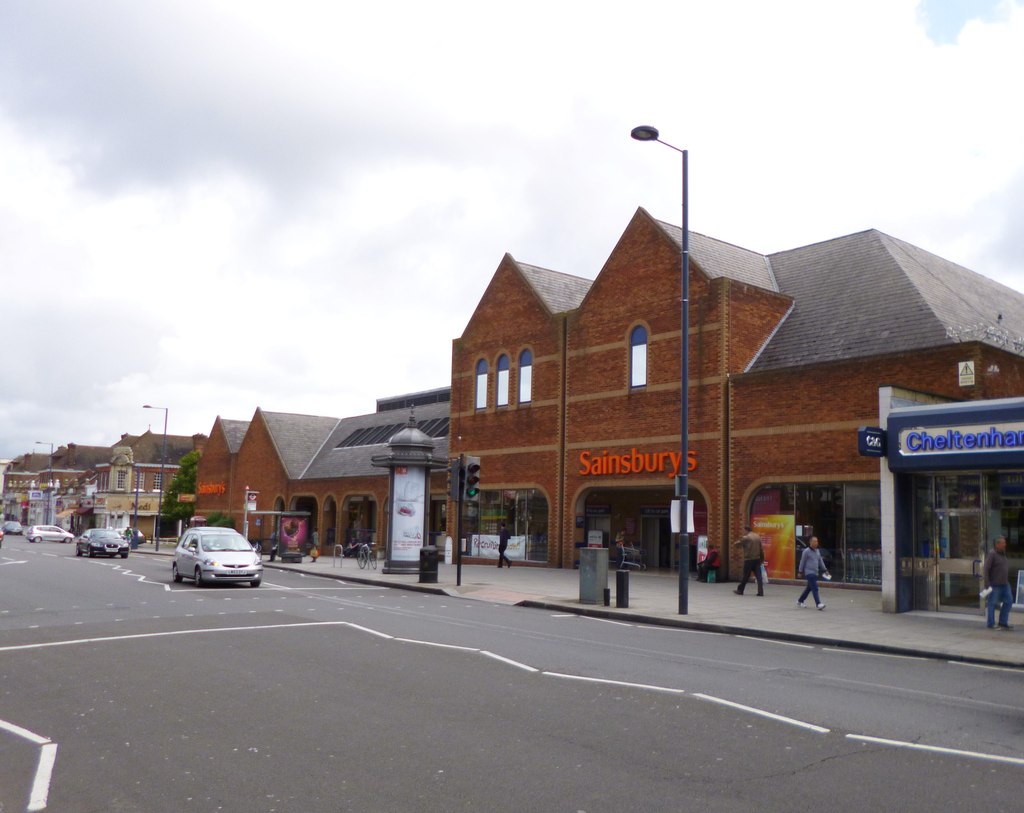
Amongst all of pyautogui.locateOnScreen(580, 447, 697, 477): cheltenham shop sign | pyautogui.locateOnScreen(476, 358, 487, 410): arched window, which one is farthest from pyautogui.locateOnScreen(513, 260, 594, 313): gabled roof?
pyautogui.locateOnScreen(580, 447, 697, 477): cheltenham shop sign

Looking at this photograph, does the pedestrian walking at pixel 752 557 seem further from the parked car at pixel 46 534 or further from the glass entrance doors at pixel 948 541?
the parked car at pixel 46 534

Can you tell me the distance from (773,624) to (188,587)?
14626mm

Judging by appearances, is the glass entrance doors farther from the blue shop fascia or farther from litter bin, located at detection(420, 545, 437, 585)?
litter bin, located at detection(420, 545, 437, 585)

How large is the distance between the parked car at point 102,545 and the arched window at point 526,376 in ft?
71.5

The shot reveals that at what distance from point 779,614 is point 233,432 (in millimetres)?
49388

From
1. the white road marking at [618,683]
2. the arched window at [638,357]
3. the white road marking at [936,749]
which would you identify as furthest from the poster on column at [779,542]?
the white road marking at [936,749]

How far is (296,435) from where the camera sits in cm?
5662

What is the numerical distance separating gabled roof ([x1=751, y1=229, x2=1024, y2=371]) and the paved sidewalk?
6.61m

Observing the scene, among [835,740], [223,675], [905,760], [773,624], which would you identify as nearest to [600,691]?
[835,740]

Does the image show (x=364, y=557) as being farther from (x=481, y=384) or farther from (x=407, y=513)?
(x=481, y=384)

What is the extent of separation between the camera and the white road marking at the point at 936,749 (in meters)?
7.07

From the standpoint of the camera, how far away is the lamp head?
17484 mm

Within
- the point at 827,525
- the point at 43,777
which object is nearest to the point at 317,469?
the point at 827,525

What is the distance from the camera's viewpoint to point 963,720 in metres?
8.59
